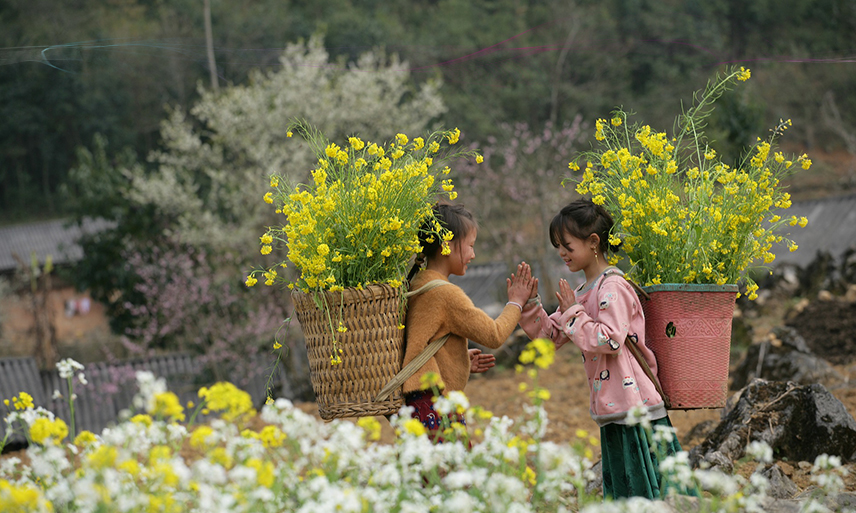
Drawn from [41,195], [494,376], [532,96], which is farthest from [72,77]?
[494,376]

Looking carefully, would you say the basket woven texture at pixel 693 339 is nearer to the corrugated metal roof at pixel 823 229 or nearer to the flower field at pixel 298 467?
the flower field at pixel 298 467

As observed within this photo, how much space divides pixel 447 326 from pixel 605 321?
576 millimetres

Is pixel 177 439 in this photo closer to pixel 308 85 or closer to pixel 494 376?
pixel 494 376

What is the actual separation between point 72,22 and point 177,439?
1183 inches

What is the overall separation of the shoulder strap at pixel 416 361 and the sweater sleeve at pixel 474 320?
0.04 m

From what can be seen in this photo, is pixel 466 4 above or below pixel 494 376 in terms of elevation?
above

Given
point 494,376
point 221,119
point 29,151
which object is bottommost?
point 494,376

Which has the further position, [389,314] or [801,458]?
[801,458]

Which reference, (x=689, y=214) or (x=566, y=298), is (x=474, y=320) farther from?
(x=689, y=214)

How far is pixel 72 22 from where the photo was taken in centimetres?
2780

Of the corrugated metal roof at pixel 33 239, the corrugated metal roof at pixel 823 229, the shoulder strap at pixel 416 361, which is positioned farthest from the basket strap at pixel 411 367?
the corrugated metal roof at pixel 33 239

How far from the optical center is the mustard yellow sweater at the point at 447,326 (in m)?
2.67

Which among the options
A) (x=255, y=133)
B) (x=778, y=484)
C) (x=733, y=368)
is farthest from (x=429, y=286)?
(x=255, y=133)

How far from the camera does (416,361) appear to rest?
8.74 feet
